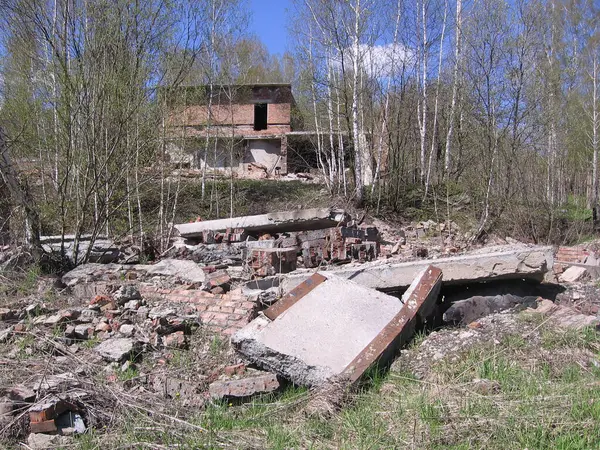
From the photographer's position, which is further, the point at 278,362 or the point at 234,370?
the point at 234,370

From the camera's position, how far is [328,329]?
4148 mm

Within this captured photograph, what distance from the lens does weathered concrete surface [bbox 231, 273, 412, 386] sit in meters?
3.82

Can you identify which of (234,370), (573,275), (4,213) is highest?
(4,213)

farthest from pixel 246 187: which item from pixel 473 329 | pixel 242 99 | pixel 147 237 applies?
pixel 473 329

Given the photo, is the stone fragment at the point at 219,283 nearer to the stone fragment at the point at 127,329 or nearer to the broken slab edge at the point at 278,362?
the stone fragment at the point at 127,329

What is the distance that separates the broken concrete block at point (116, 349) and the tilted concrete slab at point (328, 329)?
42.4 inches

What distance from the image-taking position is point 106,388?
349 centimetres

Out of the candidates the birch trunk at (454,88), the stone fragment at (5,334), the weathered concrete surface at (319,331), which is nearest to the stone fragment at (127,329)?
the stone fragment at (5,334)

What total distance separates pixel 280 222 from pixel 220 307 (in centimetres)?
471

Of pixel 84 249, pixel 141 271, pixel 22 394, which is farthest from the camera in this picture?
pixel 84 249

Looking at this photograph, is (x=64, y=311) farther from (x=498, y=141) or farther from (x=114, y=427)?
(x=498, y=141)

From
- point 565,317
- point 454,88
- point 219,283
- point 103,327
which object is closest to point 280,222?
point 219,283

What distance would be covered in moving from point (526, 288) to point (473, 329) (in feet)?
4.50

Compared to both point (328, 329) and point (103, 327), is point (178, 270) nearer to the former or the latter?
point (103, 327)
